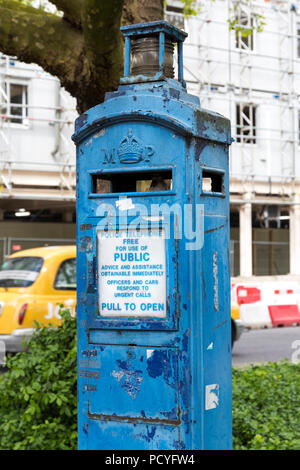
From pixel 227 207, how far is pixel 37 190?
20549mm

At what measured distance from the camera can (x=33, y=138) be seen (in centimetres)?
2386

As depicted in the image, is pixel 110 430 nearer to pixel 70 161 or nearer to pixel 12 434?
pixel 12 434

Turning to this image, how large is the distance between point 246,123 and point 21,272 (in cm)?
2022

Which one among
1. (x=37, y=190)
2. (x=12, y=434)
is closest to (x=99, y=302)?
(x=12, y=434)

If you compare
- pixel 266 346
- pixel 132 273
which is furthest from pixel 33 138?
pixel 132 273

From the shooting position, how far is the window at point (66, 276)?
1089cm

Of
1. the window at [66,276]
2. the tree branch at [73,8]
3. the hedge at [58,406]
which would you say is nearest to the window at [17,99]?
the window at [66,276]

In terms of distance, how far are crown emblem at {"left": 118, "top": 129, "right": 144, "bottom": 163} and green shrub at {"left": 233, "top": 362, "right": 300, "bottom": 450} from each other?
2769 mm

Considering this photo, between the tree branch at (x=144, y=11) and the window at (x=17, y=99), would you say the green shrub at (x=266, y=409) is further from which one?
the window at (x=17, y=99)

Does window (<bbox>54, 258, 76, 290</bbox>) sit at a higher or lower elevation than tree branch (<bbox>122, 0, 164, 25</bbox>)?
lower

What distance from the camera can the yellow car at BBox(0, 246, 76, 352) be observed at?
10.4m

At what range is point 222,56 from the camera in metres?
27.5

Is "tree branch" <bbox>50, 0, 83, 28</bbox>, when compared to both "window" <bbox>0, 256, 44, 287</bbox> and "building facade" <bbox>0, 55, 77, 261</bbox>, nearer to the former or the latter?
"window" <bbox>0, 256, 44, 287</bbox>

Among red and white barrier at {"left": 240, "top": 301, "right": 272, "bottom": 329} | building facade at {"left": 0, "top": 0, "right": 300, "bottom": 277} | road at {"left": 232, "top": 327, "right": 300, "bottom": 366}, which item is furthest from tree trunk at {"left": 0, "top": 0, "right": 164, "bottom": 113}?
building facade at {"left": 0, "top": 0, "right": 300, "bottom": 277}
